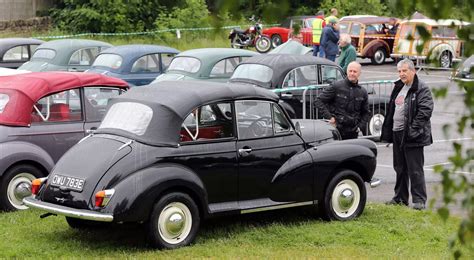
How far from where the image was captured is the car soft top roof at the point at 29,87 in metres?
11.0

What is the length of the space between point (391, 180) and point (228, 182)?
183 inches

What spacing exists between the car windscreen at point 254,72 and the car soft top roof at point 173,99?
21.4 feet

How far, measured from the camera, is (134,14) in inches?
1645

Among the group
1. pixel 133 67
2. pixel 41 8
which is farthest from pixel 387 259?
pixel 41 8

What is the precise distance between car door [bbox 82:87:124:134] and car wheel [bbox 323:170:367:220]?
3.17 metres

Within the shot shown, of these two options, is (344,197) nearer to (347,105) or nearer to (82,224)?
(347,105)

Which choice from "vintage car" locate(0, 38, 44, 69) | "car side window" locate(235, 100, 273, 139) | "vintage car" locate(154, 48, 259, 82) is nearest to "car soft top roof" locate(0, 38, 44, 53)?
"vintage car" locate(0, 38, 44, 69)

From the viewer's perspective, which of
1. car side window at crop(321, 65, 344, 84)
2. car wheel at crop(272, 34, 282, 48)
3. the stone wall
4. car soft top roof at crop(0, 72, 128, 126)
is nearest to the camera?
car soft top roof at crop(0, 72, 128, 126)

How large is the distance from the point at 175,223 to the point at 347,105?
386cm

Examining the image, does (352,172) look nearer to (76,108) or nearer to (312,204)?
(312,204)

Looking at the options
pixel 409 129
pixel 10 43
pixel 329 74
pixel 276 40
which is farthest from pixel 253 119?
pixel 276 40

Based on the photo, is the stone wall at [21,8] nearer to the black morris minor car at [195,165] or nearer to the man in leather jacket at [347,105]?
the man in leather jacket at [347,105]

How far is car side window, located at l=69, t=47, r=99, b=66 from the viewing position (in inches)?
866

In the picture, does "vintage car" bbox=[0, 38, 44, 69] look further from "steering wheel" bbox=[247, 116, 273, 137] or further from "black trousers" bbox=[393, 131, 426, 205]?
"steering wheel" bbox=[247, 116, 273, 137]
